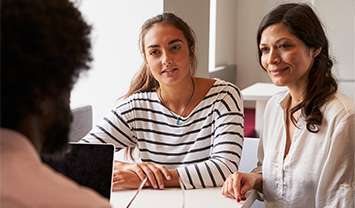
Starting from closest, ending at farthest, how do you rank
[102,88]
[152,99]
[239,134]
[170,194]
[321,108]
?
[170,194], [321,108], [239,134], [152,99], [102,88]

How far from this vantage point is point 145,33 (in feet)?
5.88

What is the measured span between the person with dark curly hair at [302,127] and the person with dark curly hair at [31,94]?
977 mm

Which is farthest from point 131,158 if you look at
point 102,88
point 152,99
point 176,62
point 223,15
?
point 223,15

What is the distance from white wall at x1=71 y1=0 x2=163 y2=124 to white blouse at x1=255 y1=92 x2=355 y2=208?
1.51m

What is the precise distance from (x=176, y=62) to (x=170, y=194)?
1.68ft

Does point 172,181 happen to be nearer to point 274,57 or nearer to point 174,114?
point 174,114

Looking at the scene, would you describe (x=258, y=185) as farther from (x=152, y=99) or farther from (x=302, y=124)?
(x=152, y=99)

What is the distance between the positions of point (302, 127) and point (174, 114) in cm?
48

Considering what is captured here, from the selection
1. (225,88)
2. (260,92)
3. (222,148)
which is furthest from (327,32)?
(222,148)

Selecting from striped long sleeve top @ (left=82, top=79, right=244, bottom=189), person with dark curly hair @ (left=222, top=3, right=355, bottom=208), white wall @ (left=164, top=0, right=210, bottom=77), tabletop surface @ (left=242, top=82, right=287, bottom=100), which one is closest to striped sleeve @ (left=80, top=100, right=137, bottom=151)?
striped long sleeve top @ (left=82, top=79, right=244, bottom=189)

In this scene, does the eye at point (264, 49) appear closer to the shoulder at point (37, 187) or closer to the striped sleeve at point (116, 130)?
the striped sleeve at point (116, 130)

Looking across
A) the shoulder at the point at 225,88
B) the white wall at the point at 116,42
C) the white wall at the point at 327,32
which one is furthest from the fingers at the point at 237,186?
the white wall at the point at 327,32

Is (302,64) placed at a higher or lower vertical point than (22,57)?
lower

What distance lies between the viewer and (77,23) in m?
0.54
